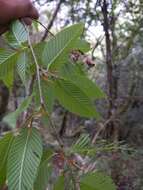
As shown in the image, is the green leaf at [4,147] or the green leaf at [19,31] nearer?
the green leaf at [4,147]

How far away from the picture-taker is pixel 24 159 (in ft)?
1.95

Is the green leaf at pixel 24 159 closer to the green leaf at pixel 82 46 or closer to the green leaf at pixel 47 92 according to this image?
the green leaf at pixel 47 92

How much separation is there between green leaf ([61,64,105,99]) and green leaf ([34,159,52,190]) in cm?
12

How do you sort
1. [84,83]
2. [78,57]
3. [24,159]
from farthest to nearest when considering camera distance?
[78,57] → [84,83] → [24,159]

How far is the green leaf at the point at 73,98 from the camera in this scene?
663 mm

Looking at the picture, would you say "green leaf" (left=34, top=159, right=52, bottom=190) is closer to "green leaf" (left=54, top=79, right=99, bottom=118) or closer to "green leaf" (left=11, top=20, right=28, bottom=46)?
"green leaf" (left=54, top=79, right=99, bottom=118)

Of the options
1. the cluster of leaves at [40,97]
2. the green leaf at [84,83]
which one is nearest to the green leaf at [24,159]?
the cluster of leaves at [40,97]

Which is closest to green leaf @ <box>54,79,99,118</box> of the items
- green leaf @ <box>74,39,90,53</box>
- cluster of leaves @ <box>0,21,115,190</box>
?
cluster of leaves @ <box>0,21,115,190</box>

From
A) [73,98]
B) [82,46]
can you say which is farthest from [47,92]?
[82,46]

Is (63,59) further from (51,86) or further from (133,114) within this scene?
(133,114)

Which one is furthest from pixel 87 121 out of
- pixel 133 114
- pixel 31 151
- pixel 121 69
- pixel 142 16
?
pixel 31 151

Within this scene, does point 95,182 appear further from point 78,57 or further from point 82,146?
point 78,57

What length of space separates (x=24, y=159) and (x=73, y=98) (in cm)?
13

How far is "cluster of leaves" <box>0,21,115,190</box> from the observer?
592mm
